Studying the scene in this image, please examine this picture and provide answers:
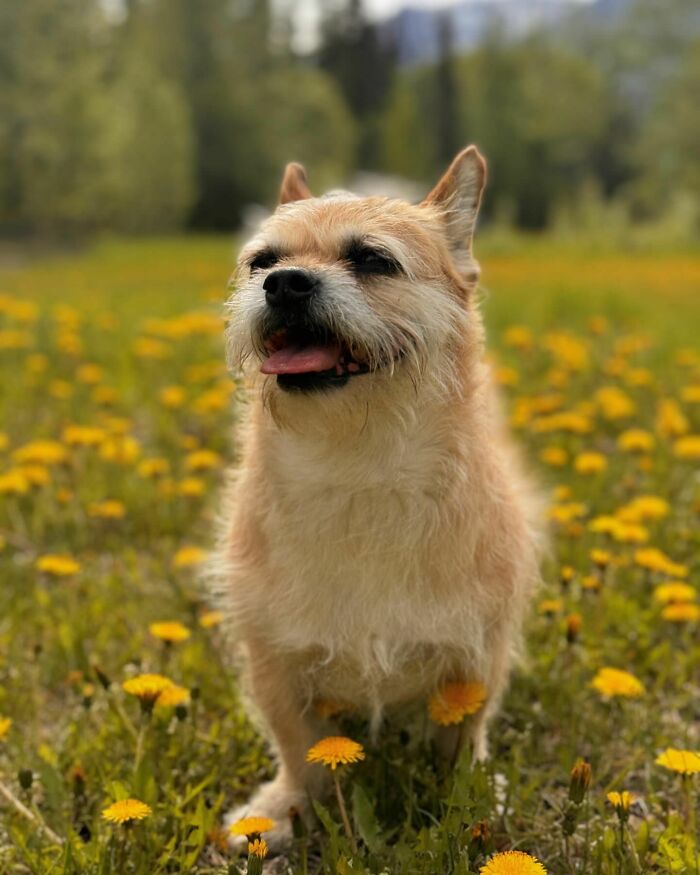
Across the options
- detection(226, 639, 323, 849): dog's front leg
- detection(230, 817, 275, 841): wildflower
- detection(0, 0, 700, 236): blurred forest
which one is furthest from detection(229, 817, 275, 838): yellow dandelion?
detection(0, 0, 700, 236): blurred forest

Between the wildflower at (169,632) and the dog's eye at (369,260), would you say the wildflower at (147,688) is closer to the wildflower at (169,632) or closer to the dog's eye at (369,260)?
the wildflower at (169,632)

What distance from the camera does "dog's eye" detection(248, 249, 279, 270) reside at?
2.23 meters

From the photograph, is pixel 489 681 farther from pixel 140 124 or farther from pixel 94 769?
pixel 140 124

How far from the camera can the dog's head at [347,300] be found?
1.99 metres

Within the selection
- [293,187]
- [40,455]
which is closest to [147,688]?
[293,187]

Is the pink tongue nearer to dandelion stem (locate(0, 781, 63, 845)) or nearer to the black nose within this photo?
the black nose

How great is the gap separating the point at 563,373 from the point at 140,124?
99.2 ft

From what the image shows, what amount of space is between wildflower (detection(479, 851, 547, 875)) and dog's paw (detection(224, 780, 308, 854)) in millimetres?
712

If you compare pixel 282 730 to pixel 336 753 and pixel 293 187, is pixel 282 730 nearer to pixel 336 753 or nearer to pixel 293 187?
pixel 336 753

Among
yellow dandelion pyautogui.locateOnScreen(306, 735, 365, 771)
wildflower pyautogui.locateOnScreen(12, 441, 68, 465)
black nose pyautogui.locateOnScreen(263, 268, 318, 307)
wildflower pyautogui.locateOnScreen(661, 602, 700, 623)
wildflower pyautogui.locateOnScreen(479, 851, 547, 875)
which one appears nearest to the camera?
wildflower pyautogui.locateOnScreen(479, 851, 547, 875)

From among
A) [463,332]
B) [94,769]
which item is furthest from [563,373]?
[94,769]

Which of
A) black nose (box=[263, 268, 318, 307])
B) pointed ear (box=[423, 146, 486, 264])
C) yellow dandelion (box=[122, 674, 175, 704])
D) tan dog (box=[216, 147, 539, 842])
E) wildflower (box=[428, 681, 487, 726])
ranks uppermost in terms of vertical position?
pointed ear (box=[423, 146, 486, 264])

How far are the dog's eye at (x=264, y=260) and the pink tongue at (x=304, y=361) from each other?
274mm

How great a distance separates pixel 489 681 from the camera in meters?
2.35
